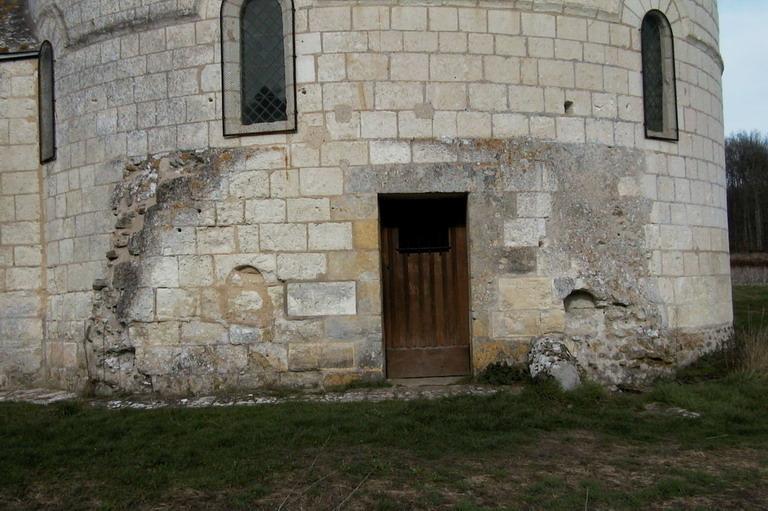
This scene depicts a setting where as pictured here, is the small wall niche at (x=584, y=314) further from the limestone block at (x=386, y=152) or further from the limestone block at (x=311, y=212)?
the limestone block at (x=311, y=212)

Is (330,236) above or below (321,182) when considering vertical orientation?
below

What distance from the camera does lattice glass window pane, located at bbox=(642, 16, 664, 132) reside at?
888cm

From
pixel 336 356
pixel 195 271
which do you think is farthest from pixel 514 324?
pixel 195 271

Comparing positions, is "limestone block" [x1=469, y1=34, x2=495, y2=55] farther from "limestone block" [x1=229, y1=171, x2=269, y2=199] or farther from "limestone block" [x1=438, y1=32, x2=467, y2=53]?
"limestone block" [x1=229, y1=171, x2=269, y2=199]

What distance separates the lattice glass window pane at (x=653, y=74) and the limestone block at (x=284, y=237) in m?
4.30

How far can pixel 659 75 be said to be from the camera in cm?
901

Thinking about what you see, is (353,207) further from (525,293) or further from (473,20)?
(473,20)

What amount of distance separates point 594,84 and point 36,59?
22.4 feet

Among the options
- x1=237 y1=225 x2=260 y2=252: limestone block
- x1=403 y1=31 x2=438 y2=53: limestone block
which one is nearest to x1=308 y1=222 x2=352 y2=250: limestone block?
x1=237 y1=225 x2=260 y2=252: limestone block

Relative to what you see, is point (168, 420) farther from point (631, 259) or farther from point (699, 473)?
point (631, 259)

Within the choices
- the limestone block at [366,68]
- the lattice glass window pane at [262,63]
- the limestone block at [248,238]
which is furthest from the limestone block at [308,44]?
the limestone block at [248,238]

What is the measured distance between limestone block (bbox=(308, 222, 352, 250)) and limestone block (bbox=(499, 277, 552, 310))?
65.3 inches

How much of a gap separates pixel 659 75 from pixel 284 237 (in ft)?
16.1

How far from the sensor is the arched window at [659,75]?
8867 mm
